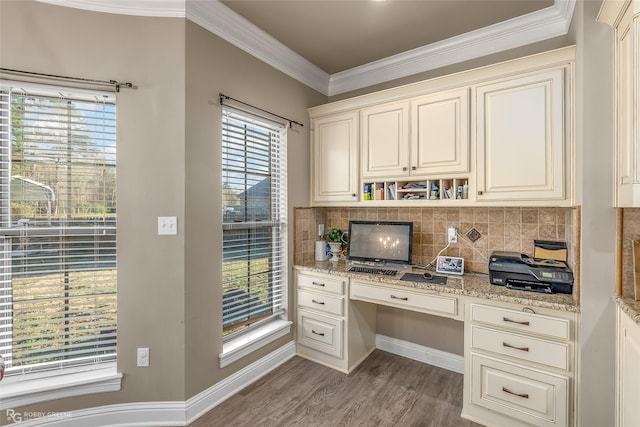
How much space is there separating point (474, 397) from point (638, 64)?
2031 millimetres

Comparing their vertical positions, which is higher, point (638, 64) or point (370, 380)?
point (638, 64)

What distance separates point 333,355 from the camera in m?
2.56

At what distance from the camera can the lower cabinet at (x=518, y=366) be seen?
5.46 feet

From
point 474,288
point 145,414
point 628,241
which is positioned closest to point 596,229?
point 628,241

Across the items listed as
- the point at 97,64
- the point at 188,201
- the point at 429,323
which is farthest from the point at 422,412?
the point at 97,64

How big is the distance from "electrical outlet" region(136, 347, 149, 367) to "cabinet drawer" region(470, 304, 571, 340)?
7.13ft

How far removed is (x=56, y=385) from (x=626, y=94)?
3.43m

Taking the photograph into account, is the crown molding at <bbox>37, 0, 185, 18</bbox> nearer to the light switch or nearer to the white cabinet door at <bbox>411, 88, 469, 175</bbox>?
the light switch

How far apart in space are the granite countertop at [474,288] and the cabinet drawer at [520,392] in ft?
1.37

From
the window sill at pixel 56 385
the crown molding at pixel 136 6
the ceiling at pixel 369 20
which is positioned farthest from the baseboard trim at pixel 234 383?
the ceiling at pixel 369 20

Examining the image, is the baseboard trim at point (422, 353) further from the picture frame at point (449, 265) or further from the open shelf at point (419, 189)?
the open shelf at point (419, 189)

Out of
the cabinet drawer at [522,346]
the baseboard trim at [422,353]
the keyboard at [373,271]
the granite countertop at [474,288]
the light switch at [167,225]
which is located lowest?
the baseboard trim at [422,353]

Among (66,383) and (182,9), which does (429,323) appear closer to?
(66,383)

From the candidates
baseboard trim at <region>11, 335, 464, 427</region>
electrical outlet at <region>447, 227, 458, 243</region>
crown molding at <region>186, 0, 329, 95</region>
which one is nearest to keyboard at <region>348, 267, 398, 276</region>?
electrical outlet at <region>447, 227, 458, 243</region>
